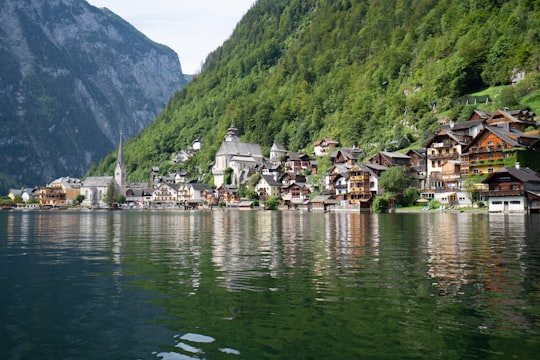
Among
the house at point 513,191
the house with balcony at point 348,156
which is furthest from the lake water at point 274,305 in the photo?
the house with balcony at point 348,156

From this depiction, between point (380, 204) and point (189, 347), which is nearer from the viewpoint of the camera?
point (189, 347)

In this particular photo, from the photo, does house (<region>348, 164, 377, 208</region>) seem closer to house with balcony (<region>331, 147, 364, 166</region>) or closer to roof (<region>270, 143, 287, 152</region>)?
house with balcony (<region>331, 147, 364, 166</region>)

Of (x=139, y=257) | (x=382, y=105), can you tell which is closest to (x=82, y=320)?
(x=139, y=257)

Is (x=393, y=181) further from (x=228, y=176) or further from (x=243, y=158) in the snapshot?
(x=243, y=158)

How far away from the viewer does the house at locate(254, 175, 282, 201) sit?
140250 millimetres

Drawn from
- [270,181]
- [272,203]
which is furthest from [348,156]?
[270,181]

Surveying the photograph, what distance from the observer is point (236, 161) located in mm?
172375

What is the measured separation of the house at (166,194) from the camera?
579 feet

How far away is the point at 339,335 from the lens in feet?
35.6

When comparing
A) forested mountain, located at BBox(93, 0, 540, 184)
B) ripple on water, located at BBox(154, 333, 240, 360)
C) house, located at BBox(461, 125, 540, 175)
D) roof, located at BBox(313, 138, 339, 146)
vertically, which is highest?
forested mountain, located at BBox(93, 0, 540, 184)

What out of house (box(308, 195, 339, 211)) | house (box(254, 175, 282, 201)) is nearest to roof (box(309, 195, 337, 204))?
house (box(308, 195, 339, 211))

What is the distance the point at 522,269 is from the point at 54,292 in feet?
54.9

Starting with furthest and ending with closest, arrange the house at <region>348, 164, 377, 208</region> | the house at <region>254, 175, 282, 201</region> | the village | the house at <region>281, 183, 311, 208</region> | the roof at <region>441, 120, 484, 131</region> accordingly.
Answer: the house at <region>254, 175, 282, 201</region>, the house at <region>281, 183, 311, 208</region>, the house at <region>348, 164, 377, 208</region>, the roof at <region>441, 120, 484, 131</region>, the village

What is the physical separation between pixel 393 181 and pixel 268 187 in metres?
58.2
